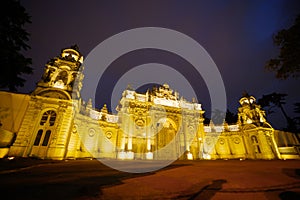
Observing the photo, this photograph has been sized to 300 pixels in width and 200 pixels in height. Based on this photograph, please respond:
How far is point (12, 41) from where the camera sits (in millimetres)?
10367

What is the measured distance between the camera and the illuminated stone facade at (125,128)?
51.0 ft

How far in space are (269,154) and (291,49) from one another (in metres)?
27.0

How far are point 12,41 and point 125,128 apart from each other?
754 inches

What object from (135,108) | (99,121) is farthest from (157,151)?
(99,121)

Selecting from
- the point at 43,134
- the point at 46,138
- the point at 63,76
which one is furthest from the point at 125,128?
the point at 63,76

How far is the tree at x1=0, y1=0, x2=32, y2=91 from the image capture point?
31.7 feet

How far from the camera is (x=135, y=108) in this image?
28578 mm

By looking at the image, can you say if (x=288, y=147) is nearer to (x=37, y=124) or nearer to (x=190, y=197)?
(x=190, y=197)

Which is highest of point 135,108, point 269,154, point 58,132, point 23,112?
point 135,108

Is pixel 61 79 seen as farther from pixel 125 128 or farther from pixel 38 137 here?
pixel 125 128

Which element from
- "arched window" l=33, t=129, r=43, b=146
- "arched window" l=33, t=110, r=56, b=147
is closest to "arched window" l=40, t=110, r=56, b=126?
"arched window" l=33, t=110, r=56, b=147

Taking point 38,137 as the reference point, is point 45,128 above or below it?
above

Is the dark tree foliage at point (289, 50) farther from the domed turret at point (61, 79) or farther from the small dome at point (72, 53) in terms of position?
the small dome at point (72, 53)

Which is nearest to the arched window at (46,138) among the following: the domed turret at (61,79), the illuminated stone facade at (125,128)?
the illuminated stone facade at (125,128)
